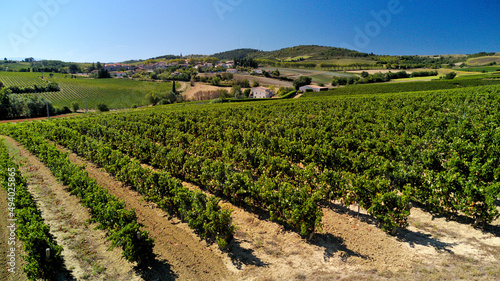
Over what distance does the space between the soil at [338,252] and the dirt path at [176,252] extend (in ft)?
0.11

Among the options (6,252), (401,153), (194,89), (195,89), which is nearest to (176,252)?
(6,252)

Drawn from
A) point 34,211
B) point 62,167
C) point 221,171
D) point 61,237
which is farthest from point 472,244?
point 62,167

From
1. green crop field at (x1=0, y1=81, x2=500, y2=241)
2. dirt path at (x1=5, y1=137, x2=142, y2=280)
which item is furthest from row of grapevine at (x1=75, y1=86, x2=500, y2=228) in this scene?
dirt path at (x1=5, y1=137, x2=142, y2=280)

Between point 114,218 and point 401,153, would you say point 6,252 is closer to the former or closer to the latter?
point 114,218

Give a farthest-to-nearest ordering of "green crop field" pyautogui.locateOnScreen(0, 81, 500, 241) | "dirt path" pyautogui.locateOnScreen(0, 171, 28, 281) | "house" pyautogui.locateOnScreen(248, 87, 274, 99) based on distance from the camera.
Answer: "house" pyautogui.locateOnScreen(248, 87, 274, 99) → "green crop field" pyautogui.locateOnScreen(0, 81, 500, 241) → "dirt path" pyautogui.locateOnScreen(0, 171, 28, 281)

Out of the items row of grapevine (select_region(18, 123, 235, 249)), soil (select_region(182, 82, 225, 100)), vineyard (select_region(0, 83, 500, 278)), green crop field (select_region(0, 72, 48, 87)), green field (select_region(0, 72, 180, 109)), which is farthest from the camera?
soil (select_region(182, 82, 225, 100))

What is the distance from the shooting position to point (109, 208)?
9.48m

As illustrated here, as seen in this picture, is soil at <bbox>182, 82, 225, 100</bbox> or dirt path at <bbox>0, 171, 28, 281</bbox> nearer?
dirt path at <bbox>0, 171, 28, 281</bbox>

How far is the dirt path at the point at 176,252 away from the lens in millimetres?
8180

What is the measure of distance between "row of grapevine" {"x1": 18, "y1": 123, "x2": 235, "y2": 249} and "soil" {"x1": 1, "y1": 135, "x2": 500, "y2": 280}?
0.76 metres

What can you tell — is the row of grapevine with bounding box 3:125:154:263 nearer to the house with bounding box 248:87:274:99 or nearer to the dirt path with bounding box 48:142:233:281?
the dirt path with bounding box 48:142:233:281

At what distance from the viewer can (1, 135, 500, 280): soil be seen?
807 cm

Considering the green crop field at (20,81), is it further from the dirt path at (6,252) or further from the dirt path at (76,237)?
the dirt path at (6,252)

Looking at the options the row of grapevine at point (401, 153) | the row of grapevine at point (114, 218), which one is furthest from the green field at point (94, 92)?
the row of grapevine at point (114, 218)
